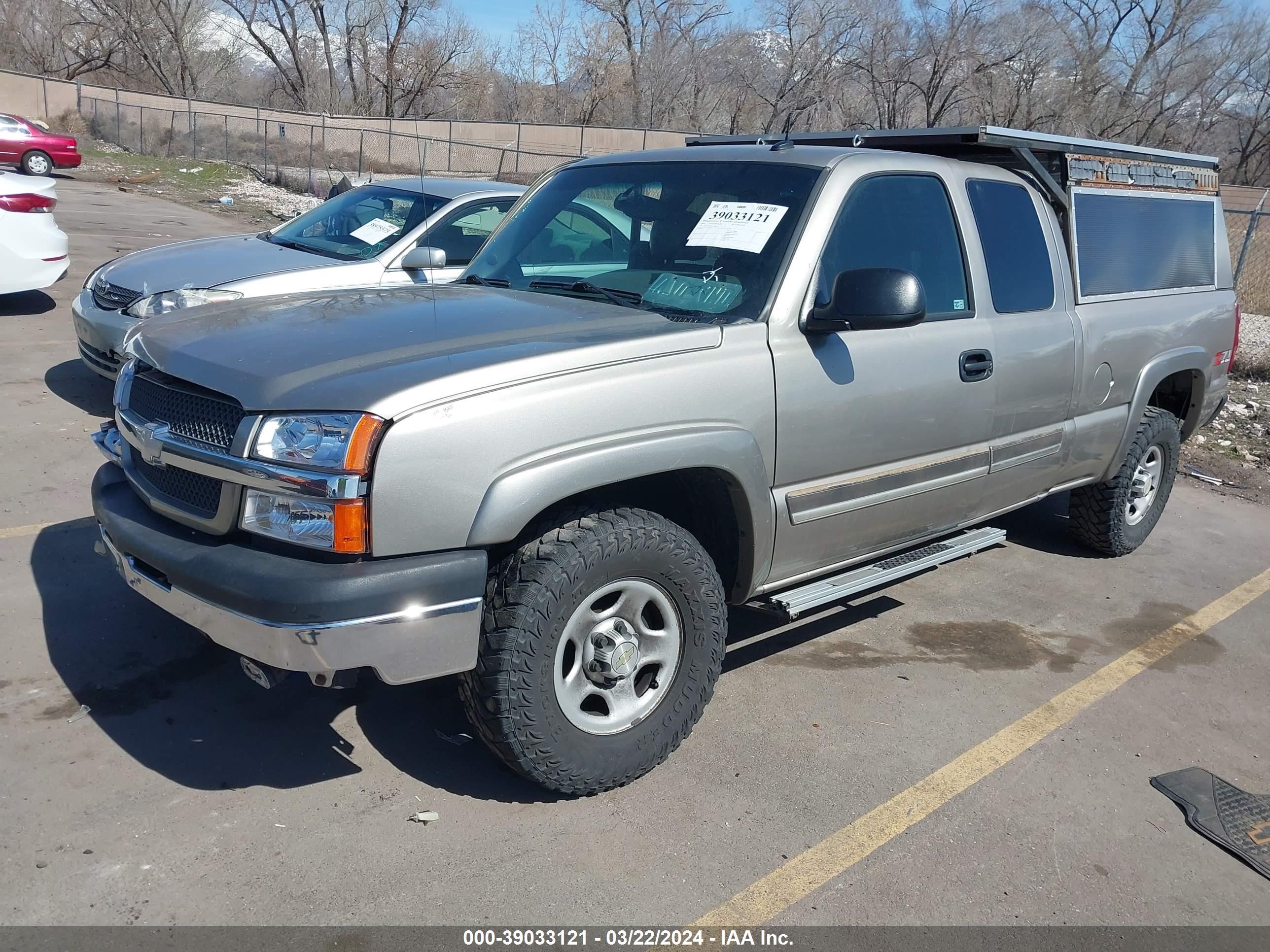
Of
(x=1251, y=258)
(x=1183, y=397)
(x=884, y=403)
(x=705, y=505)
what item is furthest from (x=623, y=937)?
(x=1251, y=258)

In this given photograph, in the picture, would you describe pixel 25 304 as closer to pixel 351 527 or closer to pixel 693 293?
pixel 693 293

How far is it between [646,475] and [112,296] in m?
5.17

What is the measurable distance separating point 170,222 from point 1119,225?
55.2ft

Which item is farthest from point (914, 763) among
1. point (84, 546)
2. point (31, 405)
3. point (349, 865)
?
point (31, 405)

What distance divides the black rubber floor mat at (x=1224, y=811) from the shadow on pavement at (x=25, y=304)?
31.9ft

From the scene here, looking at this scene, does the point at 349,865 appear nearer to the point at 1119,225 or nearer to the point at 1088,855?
the point at 1088,855

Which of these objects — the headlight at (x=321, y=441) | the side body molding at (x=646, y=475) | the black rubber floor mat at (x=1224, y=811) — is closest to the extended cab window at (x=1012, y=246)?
the side body molding at (x=646, y=475)

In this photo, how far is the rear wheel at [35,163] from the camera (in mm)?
24172

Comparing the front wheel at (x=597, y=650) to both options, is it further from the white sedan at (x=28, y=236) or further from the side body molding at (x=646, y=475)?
the white sedan at (x=28, y=236)

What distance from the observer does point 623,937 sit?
277cm

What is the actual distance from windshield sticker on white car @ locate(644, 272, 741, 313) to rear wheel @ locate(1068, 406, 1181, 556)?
2958 millimetres

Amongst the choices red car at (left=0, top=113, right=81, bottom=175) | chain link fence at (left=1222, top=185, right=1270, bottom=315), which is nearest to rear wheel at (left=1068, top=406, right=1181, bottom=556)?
chain link fence at (left=1222, top=185, right=1270, bottom=315)

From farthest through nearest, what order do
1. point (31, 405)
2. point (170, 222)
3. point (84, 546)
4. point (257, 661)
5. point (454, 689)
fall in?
point (170, 222)
point (31, 405)
point (84, 546)
point (454, 689)
point (257, 661)

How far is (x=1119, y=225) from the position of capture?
210 inches
